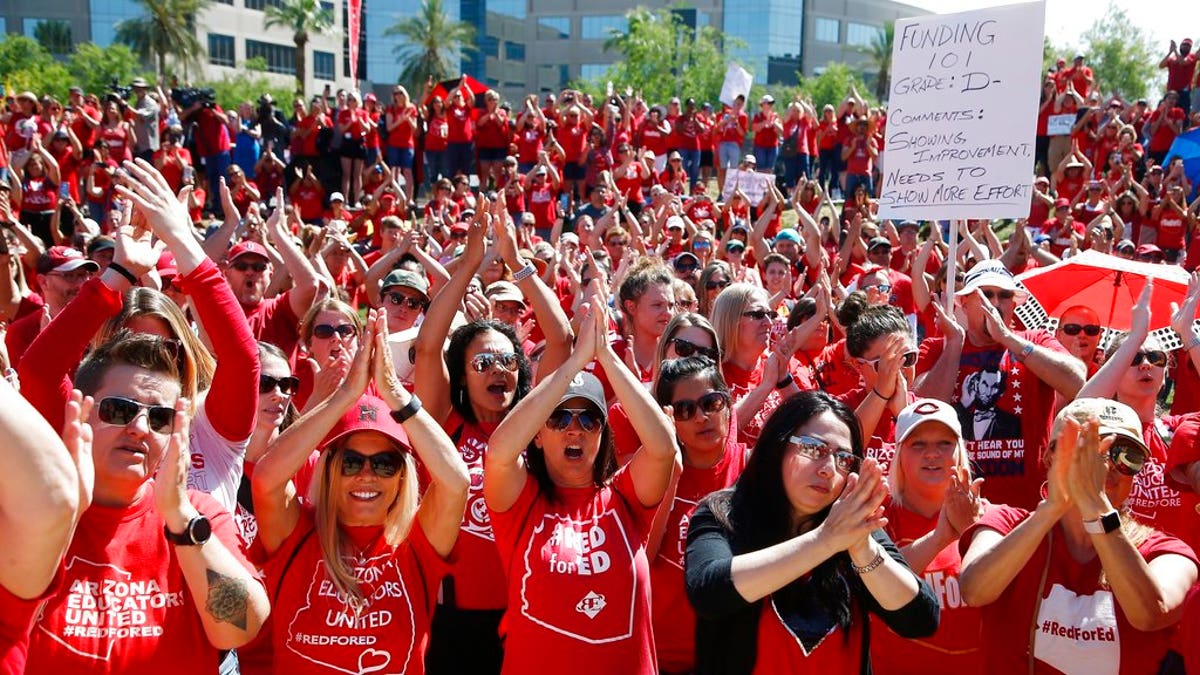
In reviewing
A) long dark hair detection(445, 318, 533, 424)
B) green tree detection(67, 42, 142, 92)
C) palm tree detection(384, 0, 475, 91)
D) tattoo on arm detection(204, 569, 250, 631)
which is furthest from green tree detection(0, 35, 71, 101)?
tattoo on arm detection(204, 569, 250, 631)

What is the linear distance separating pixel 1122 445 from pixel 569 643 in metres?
1.62

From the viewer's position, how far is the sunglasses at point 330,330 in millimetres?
4727

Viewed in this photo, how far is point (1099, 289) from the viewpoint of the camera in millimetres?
5434

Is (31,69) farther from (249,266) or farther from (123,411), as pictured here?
(123,411)

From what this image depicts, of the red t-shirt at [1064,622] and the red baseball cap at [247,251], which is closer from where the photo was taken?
the red t-shirt at [1064,622]

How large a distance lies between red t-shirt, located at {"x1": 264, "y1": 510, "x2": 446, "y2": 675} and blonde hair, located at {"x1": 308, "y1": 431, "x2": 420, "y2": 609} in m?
0.02

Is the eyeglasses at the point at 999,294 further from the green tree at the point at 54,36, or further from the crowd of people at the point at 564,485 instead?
the green tree at the point at 54,36

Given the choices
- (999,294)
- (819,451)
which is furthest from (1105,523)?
(999,294)

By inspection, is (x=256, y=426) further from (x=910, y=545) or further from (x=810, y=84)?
(x=810, y=84)

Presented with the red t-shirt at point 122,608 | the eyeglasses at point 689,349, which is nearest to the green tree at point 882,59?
the eyeglasses at point 689,349

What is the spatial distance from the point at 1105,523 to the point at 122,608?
7.98 ft

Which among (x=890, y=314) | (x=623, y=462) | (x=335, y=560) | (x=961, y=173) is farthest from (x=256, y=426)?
(x=961, y=173)

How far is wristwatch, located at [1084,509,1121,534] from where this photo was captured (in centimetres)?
282

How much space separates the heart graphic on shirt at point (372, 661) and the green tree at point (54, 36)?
67.8 meters
